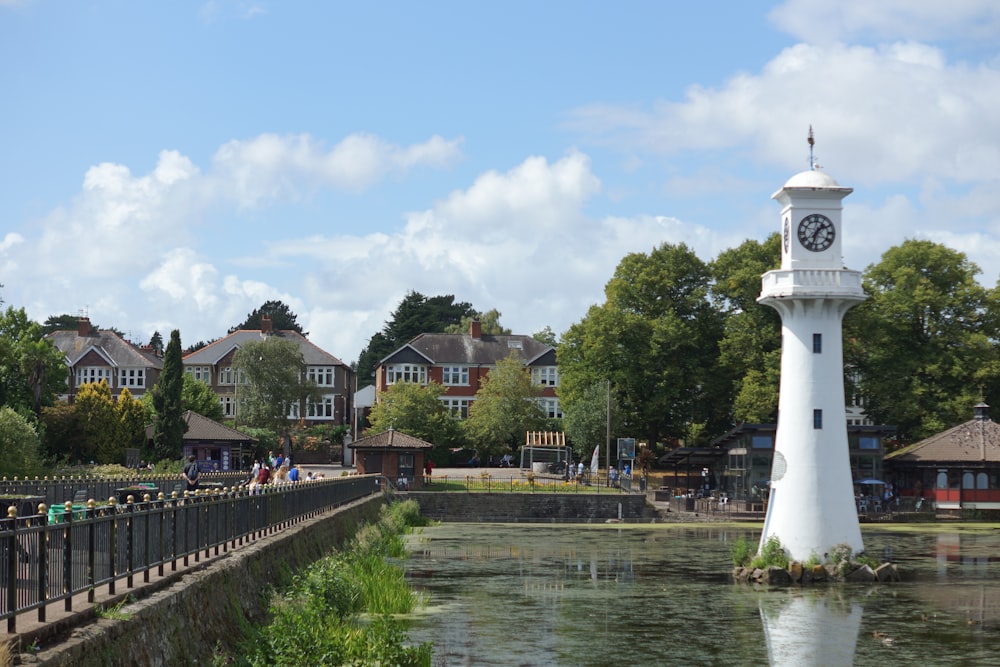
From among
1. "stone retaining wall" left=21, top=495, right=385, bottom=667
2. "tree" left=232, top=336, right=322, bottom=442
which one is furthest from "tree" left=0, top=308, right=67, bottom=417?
"stone retaining wall" left=21, top=495, right=385, bottom=667

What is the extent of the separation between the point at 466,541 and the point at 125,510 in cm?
3646

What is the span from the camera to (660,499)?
68750 mm

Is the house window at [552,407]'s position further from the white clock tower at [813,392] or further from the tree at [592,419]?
the white clock tower at [813,392]

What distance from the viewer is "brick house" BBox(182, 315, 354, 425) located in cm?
10350

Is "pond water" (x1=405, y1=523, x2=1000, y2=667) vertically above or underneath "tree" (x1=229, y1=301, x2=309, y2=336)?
underneath

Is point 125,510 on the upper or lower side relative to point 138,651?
upper

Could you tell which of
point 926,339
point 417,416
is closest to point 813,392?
point 926,339

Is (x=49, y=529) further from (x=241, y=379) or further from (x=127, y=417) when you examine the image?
(x=241, y=379)

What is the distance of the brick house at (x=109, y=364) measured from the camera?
102812 mm

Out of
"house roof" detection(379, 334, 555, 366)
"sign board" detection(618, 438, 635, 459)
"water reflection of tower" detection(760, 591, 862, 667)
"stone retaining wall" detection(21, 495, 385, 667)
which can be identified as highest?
"house roof" detection(379, 334, 555, 366)

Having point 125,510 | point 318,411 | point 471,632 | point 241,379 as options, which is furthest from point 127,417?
point 125,510

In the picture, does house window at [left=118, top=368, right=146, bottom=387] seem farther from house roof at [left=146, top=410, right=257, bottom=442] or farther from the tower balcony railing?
the tower balcony railing

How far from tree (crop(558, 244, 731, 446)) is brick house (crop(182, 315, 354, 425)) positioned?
31.7 meters

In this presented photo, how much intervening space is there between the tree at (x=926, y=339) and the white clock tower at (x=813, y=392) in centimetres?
3164
